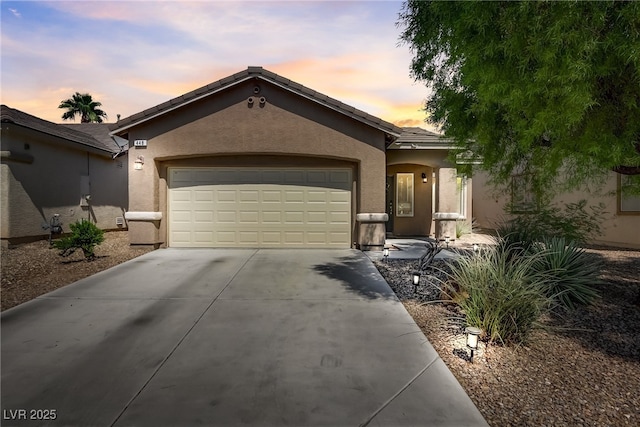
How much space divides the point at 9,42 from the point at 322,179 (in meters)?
8.14

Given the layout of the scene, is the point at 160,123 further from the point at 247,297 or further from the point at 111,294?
the point at 247,297

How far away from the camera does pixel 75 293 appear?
5.56m

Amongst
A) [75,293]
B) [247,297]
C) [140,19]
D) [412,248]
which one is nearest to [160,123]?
[140,19]

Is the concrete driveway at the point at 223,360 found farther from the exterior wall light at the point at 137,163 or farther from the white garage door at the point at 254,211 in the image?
the exterior wall light at the point at 137,163

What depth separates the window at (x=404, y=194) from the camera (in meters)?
12.9

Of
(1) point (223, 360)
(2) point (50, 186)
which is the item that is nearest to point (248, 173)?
(2) point (50, 186)

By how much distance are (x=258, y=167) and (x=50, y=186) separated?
7.34 m

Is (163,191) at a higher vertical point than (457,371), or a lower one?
higher

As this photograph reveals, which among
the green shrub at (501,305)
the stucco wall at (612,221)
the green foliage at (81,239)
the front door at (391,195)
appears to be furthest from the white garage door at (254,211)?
the green shrub at (501,305)

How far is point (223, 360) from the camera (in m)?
3.29

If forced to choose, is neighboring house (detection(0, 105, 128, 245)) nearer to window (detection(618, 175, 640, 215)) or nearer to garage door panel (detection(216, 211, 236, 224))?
garage door panel (detection(216, 211, 236, 224))

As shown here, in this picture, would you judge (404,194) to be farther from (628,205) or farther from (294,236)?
(628,205)

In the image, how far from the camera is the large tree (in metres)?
3.23

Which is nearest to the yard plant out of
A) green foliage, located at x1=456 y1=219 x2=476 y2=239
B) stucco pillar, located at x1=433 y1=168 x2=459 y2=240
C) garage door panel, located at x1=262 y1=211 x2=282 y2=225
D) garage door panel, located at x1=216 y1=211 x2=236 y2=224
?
stucco pillar, located at x1=433 y1=168 x2=459 y2=240
